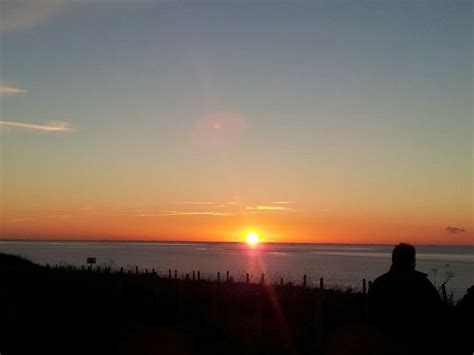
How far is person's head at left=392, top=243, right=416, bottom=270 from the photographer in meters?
7.61

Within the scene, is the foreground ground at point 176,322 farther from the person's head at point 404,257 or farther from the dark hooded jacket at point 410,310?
the person's head at point 404,257

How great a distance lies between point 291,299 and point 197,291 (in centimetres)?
460

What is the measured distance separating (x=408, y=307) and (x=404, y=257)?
0.62 metres

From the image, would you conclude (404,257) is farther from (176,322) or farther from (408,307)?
(176,322)

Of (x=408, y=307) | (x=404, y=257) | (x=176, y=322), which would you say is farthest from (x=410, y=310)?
(x=176, y=322)

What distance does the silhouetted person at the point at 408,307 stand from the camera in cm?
739

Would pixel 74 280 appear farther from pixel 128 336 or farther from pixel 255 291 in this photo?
pixel 128 336

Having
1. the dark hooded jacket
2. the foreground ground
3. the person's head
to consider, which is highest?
the person's head

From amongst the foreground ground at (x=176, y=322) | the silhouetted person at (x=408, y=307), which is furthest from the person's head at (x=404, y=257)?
the foreground ground at (x=176, y=322)

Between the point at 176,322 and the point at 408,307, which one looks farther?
the point at 176,322

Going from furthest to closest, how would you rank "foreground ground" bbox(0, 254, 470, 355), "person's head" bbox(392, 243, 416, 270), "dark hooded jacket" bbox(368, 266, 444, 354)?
"foreground ground" bbox(0, 254, 470, 355), "person's head" bbox(392, 243, 416, 270), "dark hooded jacket" bbox(368, 266, 444, 354)

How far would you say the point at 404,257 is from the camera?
25.0 ft

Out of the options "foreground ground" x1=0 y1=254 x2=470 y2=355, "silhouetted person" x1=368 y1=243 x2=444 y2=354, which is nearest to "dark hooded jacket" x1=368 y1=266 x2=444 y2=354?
"silhouetted person" x1=368 y1=243 x2=444 y2=354

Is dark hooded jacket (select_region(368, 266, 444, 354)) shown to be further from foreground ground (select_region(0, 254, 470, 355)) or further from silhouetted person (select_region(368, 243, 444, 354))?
foreground ground (select_region(0, 254, 470, 355))
